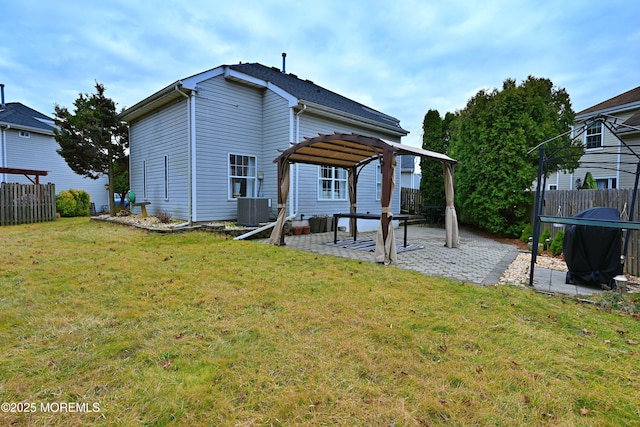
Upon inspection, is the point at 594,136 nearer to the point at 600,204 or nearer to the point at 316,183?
the point at 600,204

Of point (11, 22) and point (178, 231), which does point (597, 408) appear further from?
point (11, 22)

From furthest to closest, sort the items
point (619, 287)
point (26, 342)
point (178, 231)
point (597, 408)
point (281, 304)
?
point (178, 231) < point (619, 287) < point (281, 304) < point (26, 342) < point (597, 408)

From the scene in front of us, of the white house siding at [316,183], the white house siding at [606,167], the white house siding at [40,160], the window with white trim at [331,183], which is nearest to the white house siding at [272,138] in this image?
the white house siding at [316,183]

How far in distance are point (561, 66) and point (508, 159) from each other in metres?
6.01

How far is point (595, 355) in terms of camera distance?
247 centimetres

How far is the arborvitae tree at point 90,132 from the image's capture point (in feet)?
39.0

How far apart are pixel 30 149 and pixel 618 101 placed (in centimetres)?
3199

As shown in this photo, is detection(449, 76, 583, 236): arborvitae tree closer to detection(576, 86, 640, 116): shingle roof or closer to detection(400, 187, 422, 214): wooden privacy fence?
detection(400, 187, 422, 214): wooden privacy fence

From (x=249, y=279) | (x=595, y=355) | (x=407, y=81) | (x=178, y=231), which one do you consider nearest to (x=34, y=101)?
(x=178, y=231)

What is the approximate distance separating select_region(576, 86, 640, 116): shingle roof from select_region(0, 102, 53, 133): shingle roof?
30588 millimetres

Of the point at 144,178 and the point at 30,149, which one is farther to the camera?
the point at 30,149

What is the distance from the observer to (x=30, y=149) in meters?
16.7

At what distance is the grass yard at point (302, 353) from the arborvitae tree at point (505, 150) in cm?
716

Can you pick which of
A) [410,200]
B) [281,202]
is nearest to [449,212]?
[281,202]
